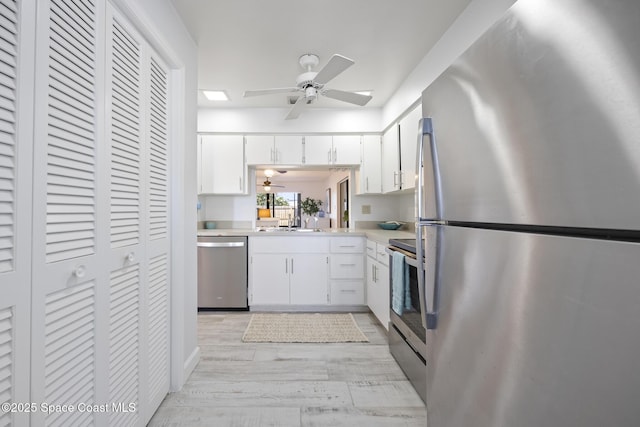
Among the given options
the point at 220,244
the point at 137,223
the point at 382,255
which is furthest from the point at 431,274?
the point at 220,244

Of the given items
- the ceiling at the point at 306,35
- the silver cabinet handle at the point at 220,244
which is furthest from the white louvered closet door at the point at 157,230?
the silver cabinet handle at the point at 220,244

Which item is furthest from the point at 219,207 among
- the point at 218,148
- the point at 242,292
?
the point at 242,292

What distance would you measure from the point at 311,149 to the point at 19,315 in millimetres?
3136

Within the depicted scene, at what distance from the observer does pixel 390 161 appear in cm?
332

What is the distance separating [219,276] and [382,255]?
71.9 inches

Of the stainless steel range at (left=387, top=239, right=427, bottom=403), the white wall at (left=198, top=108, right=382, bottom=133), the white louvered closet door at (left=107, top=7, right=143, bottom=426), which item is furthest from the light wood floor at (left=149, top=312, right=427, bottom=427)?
the white wall at (left=198, top=108, right=382, bottom=133)

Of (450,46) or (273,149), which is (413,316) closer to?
(450,46)

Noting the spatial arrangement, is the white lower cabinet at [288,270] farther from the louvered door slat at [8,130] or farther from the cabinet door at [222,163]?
the louvered door slat at [8,130]

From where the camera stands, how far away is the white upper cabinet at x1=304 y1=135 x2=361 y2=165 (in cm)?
367

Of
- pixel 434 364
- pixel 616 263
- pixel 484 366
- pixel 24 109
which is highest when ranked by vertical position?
pixel 24 109

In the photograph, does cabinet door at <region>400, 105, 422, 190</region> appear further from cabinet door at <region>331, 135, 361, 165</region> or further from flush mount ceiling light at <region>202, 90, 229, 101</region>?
flush mount ceiling light at <region>202, 90, 229, 101</region>

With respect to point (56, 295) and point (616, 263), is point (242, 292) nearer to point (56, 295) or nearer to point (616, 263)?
point (56, 295)

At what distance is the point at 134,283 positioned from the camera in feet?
4.60

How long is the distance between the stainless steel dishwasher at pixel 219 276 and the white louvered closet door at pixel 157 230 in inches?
60.4
